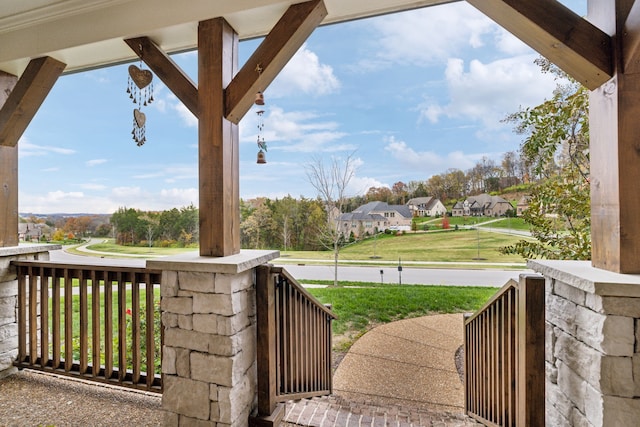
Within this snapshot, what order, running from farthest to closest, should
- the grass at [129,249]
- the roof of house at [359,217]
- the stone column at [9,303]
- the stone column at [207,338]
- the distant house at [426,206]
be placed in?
the roof of house at [359,217] < the distant house at [426,206] < the grass at [129,249] < the stone column at [9,303] < the stone column at [207,338]

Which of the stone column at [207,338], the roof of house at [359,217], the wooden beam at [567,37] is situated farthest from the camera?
the roof of house at [359,217]

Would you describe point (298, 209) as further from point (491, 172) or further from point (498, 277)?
point (498, 277)

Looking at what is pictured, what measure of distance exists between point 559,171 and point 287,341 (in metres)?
2.88

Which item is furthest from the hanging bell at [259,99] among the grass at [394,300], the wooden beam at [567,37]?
the grass at [394,300]

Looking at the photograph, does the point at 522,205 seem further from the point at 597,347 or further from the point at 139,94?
the point at 139,94

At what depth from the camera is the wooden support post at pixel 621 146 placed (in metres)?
1.29

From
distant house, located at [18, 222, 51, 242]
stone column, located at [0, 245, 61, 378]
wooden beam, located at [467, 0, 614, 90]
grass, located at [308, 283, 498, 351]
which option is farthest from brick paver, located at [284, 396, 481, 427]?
distant house, located at [18, 222, 51, 242]

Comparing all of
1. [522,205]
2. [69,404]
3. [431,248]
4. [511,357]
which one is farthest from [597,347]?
[69,404]

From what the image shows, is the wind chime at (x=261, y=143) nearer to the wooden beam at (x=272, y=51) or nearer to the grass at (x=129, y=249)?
the wooden beam at (x=272, y=51)

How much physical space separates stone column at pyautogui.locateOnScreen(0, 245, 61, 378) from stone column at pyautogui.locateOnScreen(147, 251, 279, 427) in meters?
1.64

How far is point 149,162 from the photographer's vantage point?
3.74 m

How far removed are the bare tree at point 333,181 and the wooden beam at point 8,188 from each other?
10.3 ft

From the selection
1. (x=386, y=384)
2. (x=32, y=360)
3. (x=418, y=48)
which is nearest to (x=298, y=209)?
(x=386, y=384)

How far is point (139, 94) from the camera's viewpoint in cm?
226
